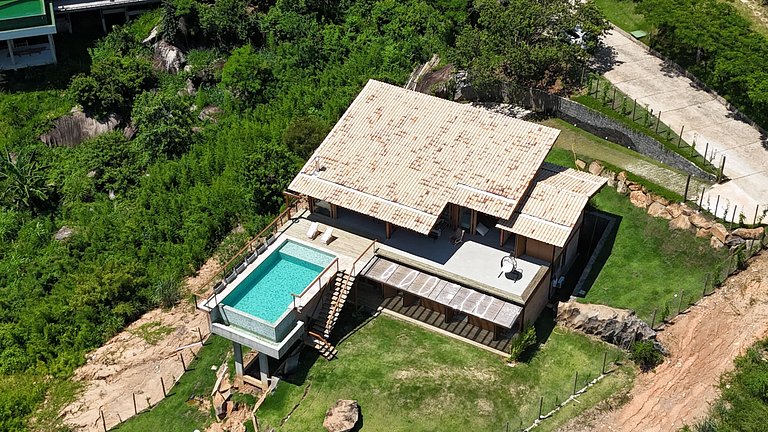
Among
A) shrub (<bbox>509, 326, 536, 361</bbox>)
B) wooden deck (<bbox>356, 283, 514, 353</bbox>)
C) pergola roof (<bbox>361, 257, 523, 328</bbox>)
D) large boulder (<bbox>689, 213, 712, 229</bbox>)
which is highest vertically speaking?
large boulder (<bbox>689, 213, 712, 229</bbox>)

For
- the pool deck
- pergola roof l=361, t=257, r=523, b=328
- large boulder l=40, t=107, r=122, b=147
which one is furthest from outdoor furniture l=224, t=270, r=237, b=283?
large boulder l=40, t=107, r=122, b=147

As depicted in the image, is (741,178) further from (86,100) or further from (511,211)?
(86,100)

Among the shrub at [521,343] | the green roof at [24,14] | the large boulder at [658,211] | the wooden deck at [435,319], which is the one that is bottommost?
the wooden deck at [435,319]

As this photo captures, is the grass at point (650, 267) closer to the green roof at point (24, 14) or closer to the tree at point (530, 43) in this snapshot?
the tree at point (530, 43)

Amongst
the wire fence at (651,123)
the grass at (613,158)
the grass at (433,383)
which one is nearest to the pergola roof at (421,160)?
the grass at (433,383)

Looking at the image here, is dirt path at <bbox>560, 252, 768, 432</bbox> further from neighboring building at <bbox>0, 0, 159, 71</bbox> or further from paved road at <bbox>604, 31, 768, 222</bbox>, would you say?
neighboring building at <bbox>0, 0, 159, 71</bbox>

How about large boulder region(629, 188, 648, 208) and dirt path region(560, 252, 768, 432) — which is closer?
dirt path region(560, 252, 768, 432)

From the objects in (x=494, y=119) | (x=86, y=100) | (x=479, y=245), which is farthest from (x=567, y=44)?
(x=86, y=100)

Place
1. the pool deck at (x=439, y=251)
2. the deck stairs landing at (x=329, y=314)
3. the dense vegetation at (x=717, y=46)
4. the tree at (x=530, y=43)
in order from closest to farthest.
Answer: the deck stairs landing at (x=329, y=314)
the pool deck at (x=439, y=251)
the dense vegetation at (x=717, y=46)
the tree at (x=530, y=43)

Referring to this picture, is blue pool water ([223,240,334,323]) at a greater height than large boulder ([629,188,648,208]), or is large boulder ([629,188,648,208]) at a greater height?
large boulder ([629,188,648,208])
